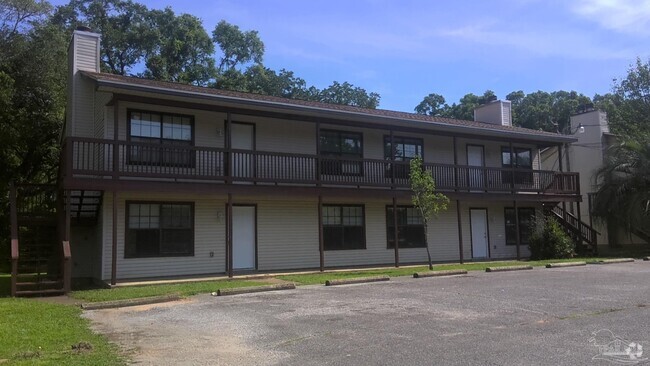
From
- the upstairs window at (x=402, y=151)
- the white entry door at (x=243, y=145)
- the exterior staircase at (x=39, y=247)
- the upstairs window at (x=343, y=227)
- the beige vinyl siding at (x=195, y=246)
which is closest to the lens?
the exterior staircase at (x=39, y=247)

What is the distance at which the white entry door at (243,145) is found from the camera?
17516mm

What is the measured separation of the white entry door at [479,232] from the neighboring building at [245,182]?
0.06 m

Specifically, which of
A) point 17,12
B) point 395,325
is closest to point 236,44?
point 17,12

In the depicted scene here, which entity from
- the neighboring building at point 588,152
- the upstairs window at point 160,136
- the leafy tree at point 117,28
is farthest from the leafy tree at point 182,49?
the neighboring building at point 588,152

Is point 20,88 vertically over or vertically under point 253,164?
over

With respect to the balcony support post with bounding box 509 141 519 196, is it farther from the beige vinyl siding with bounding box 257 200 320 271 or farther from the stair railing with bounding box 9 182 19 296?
the stair railing with bounding box 9 182 19 296

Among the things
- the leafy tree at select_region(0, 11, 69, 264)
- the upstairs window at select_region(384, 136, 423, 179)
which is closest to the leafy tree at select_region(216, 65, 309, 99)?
the leafy tree at select_region(0, 11, 69, 264)

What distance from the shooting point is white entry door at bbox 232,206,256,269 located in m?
18.2

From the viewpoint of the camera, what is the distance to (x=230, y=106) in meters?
17.0

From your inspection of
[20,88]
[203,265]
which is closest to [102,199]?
[203,265]

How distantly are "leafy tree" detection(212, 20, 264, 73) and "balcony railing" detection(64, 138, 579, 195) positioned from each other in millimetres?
25722

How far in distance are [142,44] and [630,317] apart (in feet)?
118

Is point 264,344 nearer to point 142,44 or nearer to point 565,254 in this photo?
point 565,254

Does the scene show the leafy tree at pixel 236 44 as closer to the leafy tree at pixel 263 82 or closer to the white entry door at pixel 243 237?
the leafy tree at pixel 263 82
